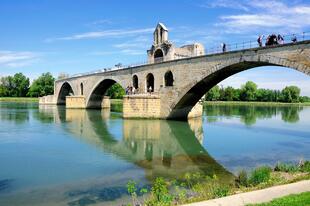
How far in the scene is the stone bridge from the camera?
2575 cm

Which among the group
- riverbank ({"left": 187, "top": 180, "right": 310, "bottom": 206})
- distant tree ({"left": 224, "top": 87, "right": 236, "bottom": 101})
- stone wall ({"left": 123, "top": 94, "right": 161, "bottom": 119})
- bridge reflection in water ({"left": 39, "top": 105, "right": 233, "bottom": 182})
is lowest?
bridge reflection in water ({"left": 39, "top": 105, "right": 233, "bottom": 182})

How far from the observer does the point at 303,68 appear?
24344 millimetres

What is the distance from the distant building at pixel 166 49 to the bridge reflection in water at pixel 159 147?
1150cm

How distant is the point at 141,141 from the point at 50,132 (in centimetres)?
864

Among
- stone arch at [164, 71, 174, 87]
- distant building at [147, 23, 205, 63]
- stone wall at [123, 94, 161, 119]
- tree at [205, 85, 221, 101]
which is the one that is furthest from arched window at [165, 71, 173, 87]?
tree at [205, 85, 221, 101]

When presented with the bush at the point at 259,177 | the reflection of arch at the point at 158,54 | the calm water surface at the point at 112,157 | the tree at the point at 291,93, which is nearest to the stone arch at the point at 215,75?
the calm water surface at the point at 112,157

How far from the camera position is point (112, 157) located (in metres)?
18.4

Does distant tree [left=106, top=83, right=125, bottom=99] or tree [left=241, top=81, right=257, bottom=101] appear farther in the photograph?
tree [left=241, top=81, right=257, bottom=101]

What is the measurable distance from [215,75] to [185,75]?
363 cm

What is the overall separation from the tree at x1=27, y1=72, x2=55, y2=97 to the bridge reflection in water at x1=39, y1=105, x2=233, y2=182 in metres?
85.9

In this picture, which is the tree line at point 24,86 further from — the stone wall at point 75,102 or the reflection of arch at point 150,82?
the reflection of arch at point 150,82

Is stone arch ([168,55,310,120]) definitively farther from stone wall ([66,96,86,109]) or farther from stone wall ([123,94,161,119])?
stone wall ([66,96,86,109])

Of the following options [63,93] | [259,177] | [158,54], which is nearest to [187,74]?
[158,54]

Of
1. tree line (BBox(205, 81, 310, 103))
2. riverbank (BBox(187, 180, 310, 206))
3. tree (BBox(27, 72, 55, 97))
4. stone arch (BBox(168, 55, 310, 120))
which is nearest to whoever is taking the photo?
riverbank (BBox(187, 180, 310, 206))
